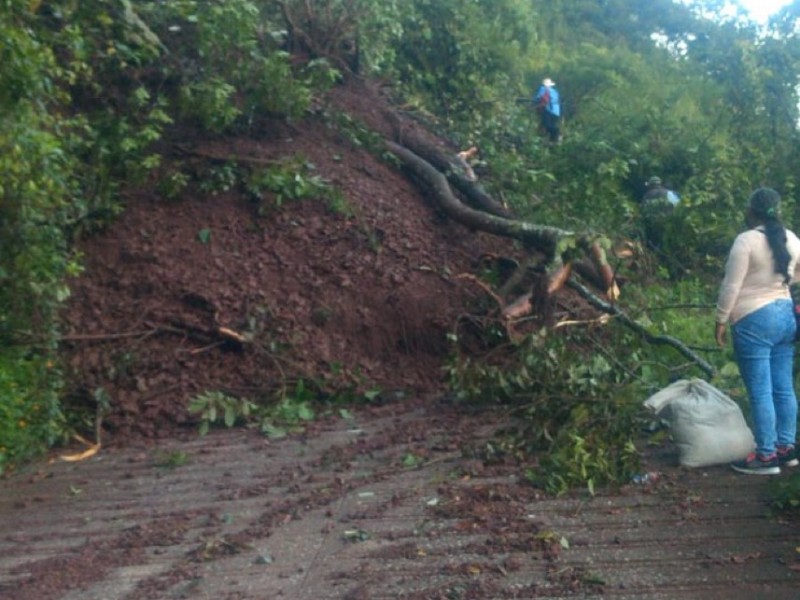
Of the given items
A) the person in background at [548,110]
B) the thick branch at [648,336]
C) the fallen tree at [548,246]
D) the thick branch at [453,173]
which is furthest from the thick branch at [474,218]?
the person in background at [548,110]

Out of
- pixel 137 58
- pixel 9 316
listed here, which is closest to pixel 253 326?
pixel 9 316

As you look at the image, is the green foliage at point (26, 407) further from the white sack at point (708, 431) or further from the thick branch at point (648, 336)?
the white sack at point (708, 431)

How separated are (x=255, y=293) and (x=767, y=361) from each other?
5.27 metres

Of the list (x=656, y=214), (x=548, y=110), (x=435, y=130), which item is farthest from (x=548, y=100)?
(x=656, y=214)

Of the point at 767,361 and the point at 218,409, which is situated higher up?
the point at 767,361

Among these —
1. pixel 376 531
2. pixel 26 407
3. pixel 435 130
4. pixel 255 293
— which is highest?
pixel 435 130

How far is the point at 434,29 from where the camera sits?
58.1 feet

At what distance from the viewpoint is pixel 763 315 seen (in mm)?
7180

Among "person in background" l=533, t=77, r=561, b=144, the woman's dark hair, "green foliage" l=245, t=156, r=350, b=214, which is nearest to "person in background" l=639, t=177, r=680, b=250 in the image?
"green foliage" l=245, t=156, r=350, b=214

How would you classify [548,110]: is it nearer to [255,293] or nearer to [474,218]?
[474,218]

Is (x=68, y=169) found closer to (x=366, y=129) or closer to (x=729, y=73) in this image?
(x=366, y=129)

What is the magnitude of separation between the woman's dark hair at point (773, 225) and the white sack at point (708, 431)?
933mm

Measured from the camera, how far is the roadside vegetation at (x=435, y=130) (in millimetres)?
8359

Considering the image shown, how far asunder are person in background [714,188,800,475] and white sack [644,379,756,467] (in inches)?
6.1
